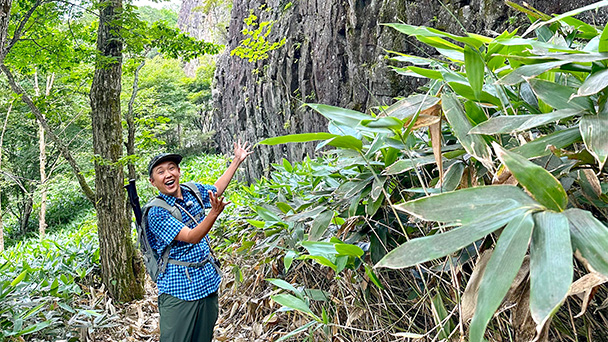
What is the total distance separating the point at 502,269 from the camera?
615 mm

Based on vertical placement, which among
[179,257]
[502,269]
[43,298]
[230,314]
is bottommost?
[230,314]

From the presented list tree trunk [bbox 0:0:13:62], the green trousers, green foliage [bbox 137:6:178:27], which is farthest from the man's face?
green foliage [bbox 137:6:178:27]

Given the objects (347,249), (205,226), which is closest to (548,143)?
(347,249)

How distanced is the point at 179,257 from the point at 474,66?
88.0 inches

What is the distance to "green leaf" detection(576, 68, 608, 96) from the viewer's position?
A: 77 centimetres

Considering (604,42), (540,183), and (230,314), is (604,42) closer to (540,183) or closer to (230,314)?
(540,183)

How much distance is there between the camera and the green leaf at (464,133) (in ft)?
3.00


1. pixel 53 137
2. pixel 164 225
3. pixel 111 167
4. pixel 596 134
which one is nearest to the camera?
pixel 596 134

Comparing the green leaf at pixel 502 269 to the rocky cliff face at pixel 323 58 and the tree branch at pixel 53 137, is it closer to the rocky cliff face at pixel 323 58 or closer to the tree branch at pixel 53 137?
the rocky cliff face at pixel 323 58

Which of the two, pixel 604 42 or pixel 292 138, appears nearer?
pixel 604 42

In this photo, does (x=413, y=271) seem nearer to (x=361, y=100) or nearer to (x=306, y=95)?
(x=361, y=100)

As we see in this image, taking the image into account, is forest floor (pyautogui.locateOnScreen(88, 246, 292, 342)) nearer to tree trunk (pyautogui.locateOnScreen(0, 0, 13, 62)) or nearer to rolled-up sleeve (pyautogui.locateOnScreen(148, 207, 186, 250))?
rolled-up sleeve (pyautogui.locateOnScreen(148, 207, 186, 250))

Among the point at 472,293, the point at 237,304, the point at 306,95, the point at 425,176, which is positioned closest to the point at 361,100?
the point at 306,95

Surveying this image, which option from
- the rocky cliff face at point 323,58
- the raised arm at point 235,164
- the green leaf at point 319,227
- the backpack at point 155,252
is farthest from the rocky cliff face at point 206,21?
the green leaf at point 319,227
